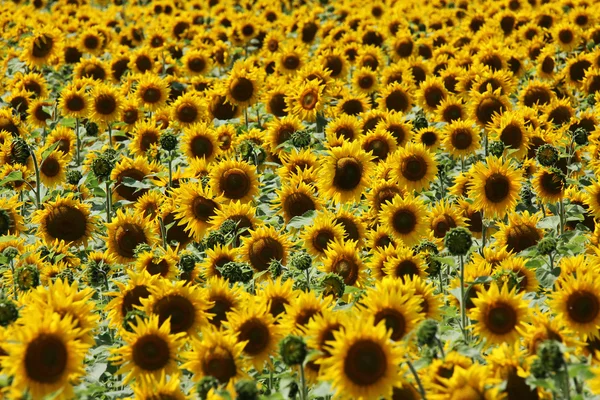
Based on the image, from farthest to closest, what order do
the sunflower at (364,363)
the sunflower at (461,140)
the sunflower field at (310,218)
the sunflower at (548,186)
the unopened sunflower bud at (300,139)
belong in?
the sunflower at (461,140) < the unopened sunflower bud at (300,139) < the sunflower at (548,186) < the sunflower field at (310,218) < the sunflower at (364,363)

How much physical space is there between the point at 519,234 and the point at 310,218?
1.70m

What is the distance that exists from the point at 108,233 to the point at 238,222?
1.08m

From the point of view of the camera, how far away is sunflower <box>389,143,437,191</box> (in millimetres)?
7355

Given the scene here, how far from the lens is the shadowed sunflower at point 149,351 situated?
4.14 metres

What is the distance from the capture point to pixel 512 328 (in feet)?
14.5

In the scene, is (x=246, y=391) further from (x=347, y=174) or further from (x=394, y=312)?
(x=347, y=174)

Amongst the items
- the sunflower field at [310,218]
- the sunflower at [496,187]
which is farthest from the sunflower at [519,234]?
the sunflower at [496,187]

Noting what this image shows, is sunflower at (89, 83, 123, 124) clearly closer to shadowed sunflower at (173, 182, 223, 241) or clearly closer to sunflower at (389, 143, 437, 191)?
shadowed sunflower at (173, 182, 223, 241)

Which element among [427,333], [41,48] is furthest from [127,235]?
[41,48]

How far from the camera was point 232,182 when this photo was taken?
7.15 metres

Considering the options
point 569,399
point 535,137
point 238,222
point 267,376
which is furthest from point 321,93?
point 569,399

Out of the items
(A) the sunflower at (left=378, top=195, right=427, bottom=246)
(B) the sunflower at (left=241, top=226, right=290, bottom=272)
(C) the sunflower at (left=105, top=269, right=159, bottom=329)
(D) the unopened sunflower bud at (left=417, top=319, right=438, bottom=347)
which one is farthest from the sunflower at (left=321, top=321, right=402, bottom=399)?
(A) the sunflower at (left=378, top=195, right=427, bottom=246)

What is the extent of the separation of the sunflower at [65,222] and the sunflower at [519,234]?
3.42 m

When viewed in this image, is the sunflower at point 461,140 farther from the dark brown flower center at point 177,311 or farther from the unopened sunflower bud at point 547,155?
the dark brown flower center at point 177,311
